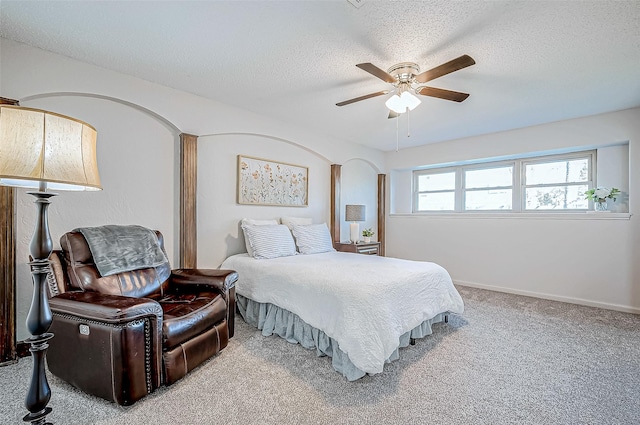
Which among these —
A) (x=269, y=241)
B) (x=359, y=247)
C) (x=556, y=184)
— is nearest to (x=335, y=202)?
(x=359, y=247)

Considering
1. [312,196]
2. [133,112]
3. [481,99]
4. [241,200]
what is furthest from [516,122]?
[133,112]

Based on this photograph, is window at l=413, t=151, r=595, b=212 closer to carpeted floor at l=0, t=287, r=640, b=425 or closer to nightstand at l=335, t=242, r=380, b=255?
nightstand at l=335, t=242, r=380, b=255

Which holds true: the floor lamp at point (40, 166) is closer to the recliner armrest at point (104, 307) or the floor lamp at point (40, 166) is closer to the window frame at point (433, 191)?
the recliner armrest at point (104, 307)

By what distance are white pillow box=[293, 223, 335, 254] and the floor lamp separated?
248cm

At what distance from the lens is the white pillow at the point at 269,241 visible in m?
3.25

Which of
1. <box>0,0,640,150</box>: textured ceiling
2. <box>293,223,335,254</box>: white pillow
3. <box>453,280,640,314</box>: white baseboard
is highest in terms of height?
<box>0,0,640,150</box>: textured ceiling

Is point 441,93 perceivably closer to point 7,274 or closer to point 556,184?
point 556,184

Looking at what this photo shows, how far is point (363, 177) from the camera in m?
5.48

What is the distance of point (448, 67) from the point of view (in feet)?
6.62

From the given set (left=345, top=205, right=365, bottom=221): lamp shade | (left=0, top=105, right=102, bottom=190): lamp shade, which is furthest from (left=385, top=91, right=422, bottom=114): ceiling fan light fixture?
(left=345, top=205, right=365, bottom=221): lamp shade

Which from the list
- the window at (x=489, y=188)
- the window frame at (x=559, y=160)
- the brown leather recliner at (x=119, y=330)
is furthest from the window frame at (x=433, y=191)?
the brown leather recliner at (x=119, y=330)

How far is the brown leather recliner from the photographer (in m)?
1.64

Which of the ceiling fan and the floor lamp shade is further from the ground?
the ceiling fan

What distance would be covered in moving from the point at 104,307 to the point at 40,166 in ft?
2.84
